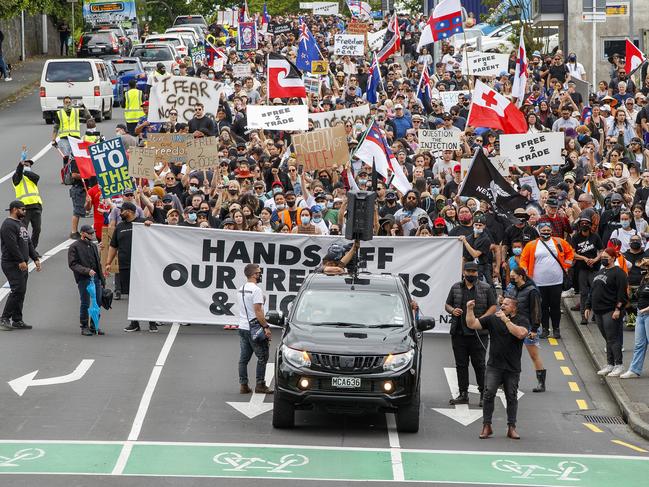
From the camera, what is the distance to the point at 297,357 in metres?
15.4

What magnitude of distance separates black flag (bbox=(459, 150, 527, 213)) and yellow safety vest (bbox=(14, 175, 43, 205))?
8604 mm

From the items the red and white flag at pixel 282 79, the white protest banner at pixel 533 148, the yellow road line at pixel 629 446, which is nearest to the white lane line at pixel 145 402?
the yellow road line at pixel 629 446

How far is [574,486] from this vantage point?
538 inches

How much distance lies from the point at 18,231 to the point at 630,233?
9.18 metres

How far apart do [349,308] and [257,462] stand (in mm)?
2561

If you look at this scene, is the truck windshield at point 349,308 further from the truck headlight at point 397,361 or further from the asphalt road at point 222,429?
the asphalt road at point 222,429

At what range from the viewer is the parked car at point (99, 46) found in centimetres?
6000

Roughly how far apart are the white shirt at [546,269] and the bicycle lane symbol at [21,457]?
8662 millimetres

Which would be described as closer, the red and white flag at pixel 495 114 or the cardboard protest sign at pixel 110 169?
the cardboard protest sign at pixel 110 169

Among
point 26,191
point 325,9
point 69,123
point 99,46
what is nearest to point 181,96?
point 69,123

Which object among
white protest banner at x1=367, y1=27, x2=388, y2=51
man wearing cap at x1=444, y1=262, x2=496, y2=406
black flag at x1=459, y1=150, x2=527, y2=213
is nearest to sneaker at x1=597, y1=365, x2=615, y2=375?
man wearing cap at x1=444, y1=262, x2=496, y2=406

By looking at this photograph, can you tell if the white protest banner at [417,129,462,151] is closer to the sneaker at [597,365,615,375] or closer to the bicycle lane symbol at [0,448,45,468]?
the sneaker at [597,365,615,375]

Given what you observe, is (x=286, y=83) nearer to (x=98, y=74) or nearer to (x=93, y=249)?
(x=93, y=249)

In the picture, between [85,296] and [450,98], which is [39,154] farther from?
[85,296]
